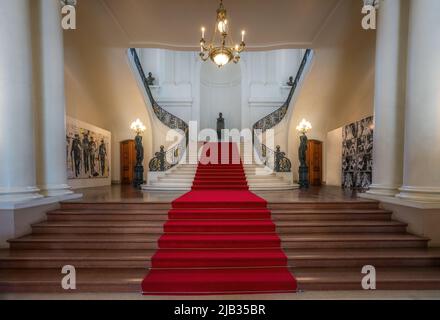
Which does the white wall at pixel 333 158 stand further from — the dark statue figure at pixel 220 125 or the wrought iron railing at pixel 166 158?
the wrought iron railing at pixel 166 158

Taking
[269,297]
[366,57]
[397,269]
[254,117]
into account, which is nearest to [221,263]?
[269,297]

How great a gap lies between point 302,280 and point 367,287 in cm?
71

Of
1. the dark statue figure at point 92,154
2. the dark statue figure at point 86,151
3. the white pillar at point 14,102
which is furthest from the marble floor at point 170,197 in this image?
the dark statue figure at point 92,154

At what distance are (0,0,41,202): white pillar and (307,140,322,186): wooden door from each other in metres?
9.94

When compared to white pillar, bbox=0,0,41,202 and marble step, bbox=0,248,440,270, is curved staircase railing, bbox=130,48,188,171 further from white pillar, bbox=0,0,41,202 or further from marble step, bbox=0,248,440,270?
marble step, bbox=0,248,440,270

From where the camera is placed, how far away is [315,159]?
10727 millimetres

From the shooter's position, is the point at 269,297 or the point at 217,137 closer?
the point at 269,297

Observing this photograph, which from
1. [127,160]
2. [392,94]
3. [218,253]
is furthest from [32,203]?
[127,160]

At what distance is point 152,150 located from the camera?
1064 cm

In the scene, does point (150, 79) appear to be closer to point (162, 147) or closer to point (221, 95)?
point (221, 95)

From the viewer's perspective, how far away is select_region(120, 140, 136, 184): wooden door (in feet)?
35.2

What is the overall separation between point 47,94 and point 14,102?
0.72 metres
